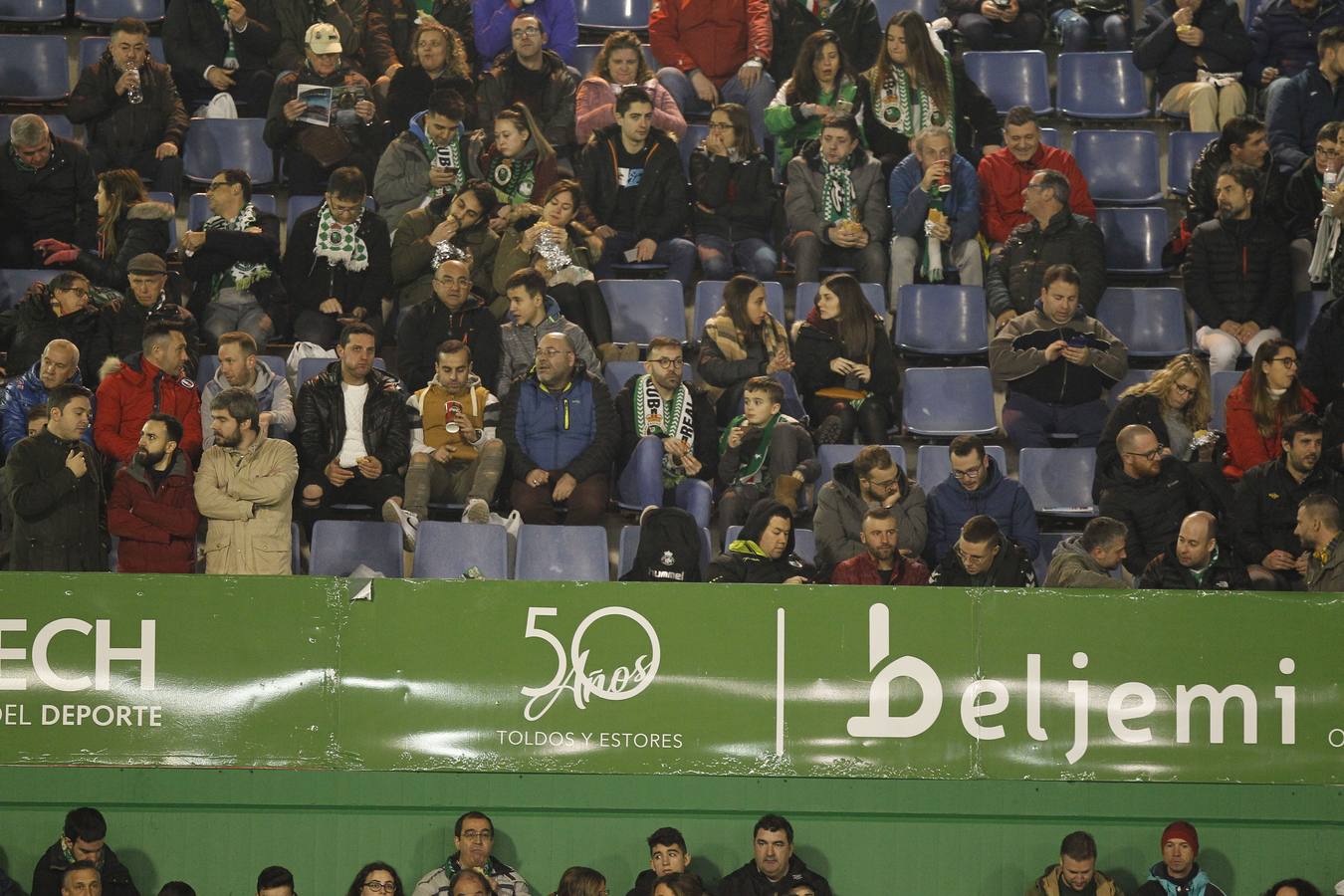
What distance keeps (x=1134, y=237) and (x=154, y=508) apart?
6.38m

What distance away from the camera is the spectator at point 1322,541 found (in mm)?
8781

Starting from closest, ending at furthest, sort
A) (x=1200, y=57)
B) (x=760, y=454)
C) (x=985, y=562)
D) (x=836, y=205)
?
1. (x=985, y=562)
2. (x=760, y=454)
3. (x=836, y=205)
4. (x=1200, y=57)

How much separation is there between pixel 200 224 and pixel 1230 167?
6.10m

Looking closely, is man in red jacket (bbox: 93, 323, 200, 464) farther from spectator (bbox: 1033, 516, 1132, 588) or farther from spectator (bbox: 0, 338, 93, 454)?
spectator (bbox: 1033, 516, 1132, 588)

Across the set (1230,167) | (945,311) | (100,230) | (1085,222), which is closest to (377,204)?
(100,230)

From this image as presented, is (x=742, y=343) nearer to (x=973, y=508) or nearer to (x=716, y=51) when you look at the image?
(x=973, y=508)

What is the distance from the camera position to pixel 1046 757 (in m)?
8.11

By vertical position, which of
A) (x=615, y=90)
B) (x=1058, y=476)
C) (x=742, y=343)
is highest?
(x=615, y=90)

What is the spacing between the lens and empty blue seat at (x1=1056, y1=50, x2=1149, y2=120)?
1305 centimetres

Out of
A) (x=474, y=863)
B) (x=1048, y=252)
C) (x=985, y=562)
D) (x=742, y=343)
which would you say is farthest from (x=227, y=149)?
(x=985, y=562)

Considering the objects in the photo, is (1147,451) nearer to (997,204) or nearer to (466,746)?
(997,204)

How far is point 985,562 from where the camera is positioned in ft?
28.5

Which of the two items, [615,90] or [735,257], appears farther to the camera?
[615,90]

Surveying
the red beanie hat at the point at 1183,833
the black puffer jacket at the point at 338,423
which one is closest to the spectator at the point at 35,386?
the black puffer jacket at the point at 338,423
